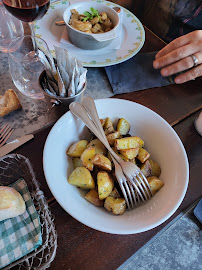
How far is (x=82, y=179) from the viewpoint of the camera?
1.78 ft

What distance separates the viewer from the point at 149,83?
2.95ft

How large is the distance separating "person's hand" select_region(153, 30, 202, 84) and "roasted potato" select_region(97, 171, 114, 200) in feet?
1.75

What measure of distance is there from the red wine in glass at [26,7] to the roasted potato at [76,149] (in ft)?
1.38

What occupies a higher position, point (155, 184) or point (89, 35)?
point (89, 35)

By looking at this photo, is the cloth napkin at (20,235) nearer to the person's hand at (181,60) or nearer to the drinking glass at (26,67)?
the drinking glass at (26,67)

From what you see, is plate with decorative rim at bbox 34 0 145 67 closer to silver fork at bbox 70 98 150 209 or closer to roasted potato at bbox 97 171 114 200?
silver fork at bbox 70 98 150 209

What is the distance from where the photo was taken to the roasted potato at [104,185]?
53 cm

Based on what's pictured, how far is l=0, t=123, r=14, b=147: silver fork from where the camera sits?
0.70 m

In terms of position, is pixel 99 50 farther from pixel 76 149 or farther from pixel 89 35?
pixel 76 149

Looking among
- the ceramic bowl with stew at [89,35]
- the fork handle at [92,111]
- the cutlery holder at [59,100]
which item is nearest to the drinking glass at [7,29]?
the ceramic bowl with stew at [89,35]

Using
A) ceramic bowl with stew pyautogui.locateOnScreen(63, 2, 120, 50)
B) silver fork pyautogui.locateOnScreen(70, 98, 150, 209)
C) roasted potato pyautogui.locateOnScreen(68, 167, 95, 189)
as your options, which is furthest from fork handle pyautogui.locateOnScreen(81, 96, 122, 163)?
ceramic bowl with stew pyautogui.locateOnScreen(63, 2, 120, 50)

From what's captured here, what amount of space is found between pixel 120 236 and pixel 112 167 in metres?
0.17

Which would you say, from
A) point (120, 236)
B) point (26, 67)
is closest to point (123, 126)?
point (120, 236)

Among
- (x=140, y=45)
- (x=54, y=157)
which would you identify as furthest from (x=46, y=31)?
(x=54, y=157)
